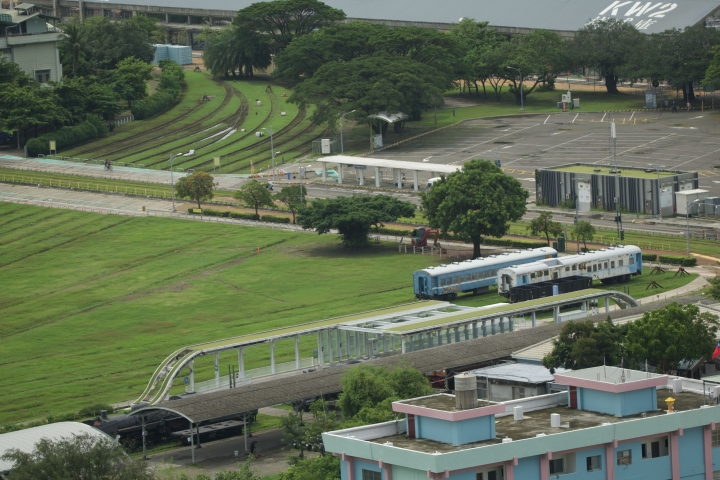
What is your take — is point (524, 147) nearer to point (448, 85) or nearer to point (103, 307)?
point (448, 85)

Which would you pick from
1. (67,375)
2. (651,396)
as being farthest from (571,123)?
(651,396)

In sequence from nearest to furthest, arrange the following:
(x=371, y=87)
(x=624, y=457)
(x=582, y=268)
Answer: (x=624, y=457)
(x=582, y=268)
(x=371, y=87)

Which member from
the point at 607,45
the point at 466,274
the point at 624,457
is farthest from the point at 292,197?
the point at 624,457

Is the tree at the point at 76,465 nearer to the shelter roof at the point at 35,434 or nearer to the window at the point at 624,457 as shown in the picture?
the shelter roof at the point at 35,434

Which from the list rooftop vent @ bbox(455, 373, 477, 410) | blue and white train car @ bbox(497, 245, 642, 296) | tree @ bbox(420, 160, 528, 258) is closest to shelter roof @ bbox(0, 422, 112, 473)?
rooftop vent @ bbox(455, 373, 477, 410)

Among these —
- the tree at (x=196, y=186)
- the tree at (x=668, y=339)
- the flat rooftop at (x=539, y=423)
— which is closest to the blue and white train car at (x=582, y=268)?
the tree at (x=668, y=339)

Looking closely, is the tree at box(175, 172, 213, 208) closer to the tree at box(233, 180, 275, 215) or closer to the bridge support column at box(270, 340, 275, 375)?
the tree at box(233, 180, 275, 215)

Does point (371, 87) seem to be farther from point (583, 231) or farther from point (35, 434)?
point (35, 434)
